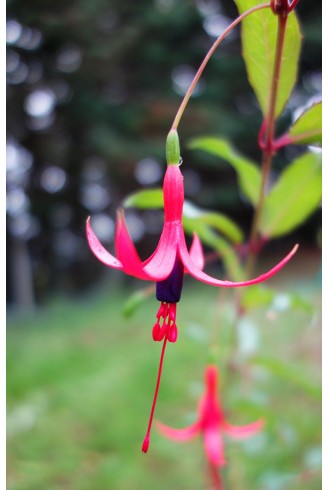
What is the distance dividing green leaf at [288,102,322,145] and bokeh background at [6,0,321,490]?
84 cm

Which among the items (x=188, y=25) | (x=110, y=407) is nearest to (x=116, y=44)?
(x=188, y=25)

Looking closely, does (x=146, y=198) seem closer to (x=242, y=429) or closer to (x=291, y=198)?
(x=291, y=198)

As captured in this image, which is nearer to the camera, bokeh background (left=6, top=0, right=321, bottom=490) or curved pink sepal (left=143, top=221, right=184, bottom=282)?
curved pink sepal (left=143, top=221, right=184, bottom=282)

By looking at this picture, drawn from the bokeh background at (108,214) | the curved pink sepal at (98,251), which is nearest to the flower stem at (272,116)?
the curved pink sepal at (98,251)

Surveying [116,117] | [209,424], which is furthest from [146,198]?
[116,117]

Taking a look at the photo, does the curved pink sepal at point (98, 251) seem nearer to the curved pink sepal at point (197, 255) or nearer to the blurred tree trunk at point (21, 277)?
the curved pink sepal at point (197, 255)

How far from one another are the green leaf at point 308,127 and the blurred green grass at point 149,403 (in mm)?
174

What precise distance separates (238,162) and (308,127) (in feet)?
0.37

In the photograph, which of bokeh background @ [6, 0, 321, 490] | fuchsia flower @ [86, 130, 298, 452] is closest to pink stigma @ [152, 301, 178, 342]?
fuchsia flower @ [86, 130, 298, 452]

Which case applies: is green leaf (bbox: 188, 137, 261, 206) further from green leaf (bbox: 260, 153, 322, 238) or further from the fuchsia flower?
the fuchsia flower

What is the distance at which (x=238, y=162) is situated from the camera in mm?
446

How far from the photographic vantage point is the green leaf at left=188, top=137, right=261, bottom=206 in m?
0.44

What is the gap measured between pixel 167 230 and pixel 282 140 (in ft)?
0.50

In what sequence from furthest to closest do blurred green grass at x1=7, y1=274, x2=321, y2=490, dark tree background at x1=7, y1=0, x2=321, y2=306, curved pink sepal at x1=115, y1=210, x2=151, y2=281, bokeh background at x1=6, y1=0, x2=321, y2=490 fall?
1. dark tree background at x1=7, y1=0, x2=321, y2=306
2. bokeh background at x1=6, y1=0, x2=321, y2=490
3. blurred green grass at x1=7, y1=274, x2=321, y2=490
4. curved pink sepal at x1=115, y1=210, x2=151, y2=281
